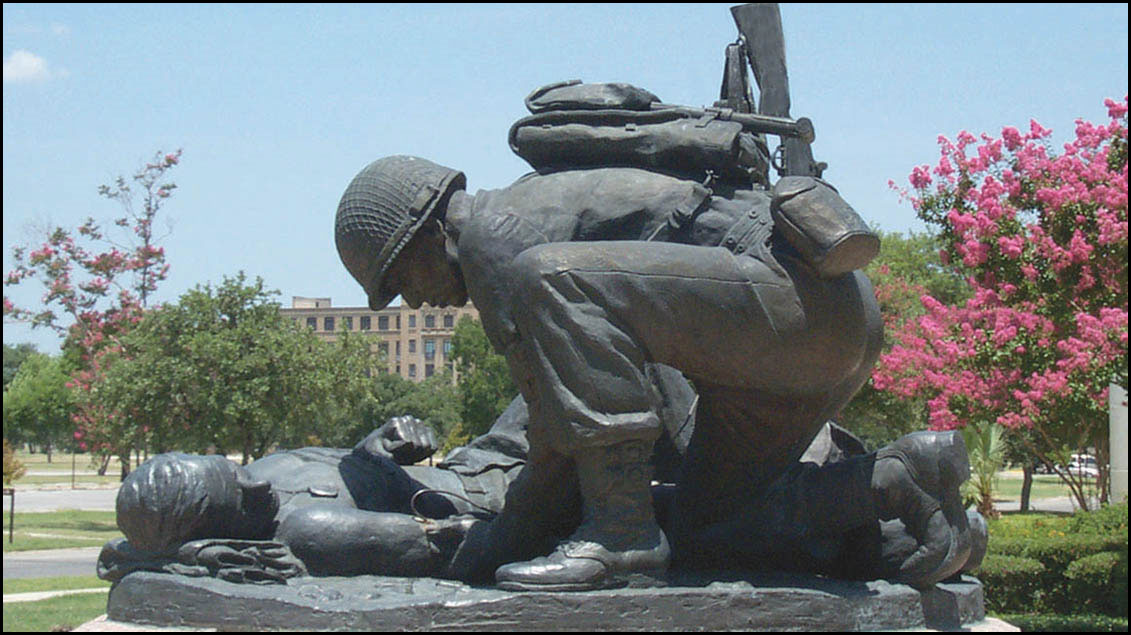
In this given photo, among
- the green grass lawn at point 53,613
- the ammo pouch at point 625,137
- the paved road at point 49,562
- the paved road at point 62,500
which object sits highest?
the ammo pouch at point 625,137

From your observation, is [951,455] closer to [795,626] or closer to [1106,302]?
[795,626]

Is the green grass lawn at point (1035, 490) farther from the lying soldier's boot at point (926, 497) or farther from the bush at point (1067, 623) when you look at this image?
the lying soldier's boot at point (926, 497)

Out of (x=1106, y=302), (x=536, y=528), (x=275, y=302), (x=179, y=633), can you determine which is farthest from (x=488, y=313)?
(x=275, y=302)

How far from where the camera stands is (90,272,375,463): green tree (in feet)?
55.3

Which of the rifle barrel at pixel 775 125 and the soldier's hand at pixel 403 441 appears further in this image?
the soldier's hand at pixel 403 441

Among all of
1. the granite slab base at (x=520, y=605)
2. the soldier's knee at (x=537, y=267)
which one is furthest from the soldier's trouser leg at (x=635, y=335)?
the granite slab base at (x=520, y=605)

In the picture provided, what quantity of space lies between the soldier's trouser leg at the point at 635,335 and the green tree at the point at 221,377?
13.9 meters

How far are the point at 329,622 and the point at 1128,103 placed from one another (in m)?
10.3

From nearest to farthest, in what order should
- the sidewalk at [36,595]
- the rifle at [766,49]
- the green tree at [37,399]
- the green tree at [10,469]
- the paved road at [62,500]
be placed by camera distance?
the rifle at [766,49] → the sidewalk at [36,595] → the green tree at [10,469] → the paved road at [62,500] → the green tree at [37,399]

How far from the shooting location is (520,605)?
10.2 feet

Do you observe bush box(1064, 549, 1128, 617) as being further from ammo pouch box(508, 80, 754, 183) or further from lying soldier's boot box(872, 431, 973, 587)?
ammo pouch box(508, 80, 754, 183)

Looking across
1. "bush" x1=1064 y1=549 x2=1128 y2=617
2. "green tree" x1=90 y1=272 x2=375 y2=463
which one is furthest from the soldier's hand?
"green tree" x1=90 y1=272 x2=375 y2=463

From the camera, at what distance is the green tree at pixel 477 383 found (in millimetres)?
31094

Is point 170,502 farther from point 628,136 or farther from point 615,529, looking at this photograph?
point 628,136
